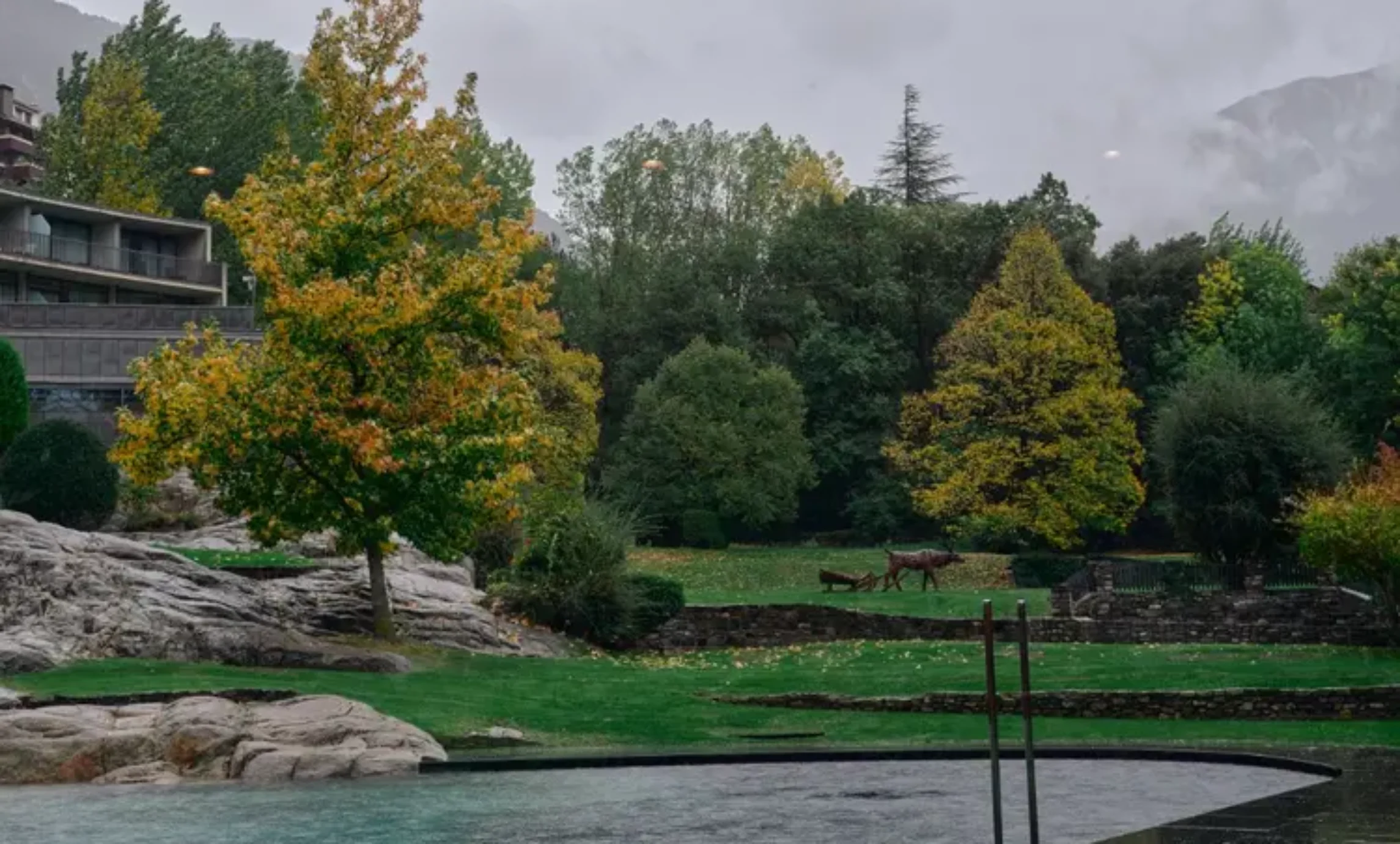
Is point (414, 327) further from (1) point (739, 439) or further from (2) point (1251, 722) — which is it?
(1) point (739, 439)

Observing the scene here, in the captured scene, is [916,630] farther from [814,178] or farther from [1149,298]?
[814,178]

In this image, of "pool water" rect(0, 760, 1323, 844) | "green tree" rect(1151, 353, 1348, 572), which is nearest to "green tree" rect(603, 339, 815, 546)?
"green tree" rect(1151, 353, 1348, 572)

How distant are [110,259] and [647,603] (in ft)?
160

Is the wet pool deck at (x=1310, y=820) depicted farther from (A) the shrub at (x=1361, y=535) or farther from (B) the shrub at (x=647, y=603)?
(B) the shrub at (x=647, y=603)

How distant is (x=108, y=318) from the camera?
212 feet

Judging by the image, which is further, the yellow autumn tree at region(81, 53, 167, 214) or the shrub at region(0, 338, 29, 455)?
the yellow autumn tree at region(81, 53, 167, 214)

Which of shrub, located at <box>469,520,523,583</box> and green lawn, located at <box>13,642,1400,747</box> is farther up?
shrub, located at <box>469,520,523,583</box>

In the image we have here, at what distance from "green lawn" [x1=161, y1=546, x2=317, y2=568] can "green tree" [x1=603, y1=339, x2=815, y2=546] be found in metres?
30.1

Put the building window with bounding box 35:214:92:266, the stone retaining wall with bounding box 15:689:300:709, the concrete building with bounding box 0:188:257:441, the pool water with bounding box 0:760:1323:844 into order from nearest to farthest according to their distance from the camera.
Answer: the pool water with bounding box 0:760:1323:844 → the stone retaining wall with bounding box 15:689:300:709 → the concrete building with bounding box 0:188:257:441 → the building window with bounding box 35:214:92:266

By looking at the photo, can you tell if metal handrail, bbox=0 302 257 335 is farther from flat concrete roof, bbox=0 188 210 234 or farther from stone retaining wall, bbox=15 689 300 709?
stone retaining wall, bbox=15 689 300 709

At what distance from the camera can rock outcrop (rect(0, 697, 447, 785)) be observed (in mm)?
20188

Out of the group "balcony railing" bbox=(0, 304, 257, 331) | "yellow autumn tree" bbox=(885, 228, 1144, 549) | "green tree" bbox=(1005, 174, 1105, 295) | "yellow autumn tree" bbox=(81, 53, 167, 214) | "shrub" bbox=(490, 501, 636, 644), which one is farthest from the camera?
"yellow autumn tree" bbox=(81, 53, 167, 214)

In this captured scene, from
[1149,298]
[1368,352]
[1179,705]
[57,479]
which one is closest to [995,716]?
[1179,705]

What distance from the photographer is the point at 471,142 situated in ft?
125
